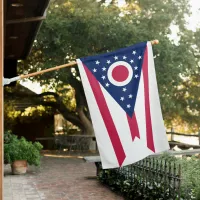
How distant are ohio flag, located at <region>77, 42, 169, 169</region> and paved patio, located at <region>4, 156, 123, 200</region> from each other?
3.72m

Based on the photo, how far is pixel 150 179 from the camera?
8.19 m

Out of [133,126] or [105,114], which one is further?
[133,126]

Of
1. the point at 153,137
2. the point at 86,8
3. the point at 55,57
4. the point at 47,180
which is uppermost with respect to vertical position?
the point at 86,8

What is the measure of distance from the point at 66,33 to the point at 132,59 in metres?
11.4

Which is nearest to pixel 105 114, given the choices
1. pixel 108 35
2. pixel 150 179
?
pixel 150 179

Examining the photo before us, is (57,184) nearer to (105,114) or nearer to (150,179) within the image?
(150,179)

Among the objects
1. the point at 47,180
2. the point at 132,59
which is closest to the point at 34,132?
the point at 47,180

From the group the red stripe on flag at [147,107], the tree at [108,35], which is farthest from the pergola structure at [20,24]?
the tree at [108,35]

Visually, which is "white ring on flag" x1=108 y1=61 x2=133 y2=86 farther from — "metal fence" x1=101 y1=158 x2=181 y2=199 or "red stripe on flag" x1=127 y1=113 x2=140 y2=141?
"metal fence" x1=101 y1=158 x2=181 y2=199

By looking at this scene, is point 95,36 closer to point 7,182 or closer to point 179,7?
point 179,7

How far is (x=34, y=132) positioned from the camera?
22.9 metres

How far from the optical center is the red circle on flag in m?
5.36

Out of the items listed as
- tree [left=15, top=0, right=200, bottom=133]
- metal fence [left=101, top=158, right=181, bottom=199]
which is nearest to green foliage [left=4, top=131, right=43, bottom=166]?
metal fence [left=101, top=158, right=181, bottom=199]

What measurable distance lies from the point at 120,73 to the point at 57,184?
5887 millimetres
